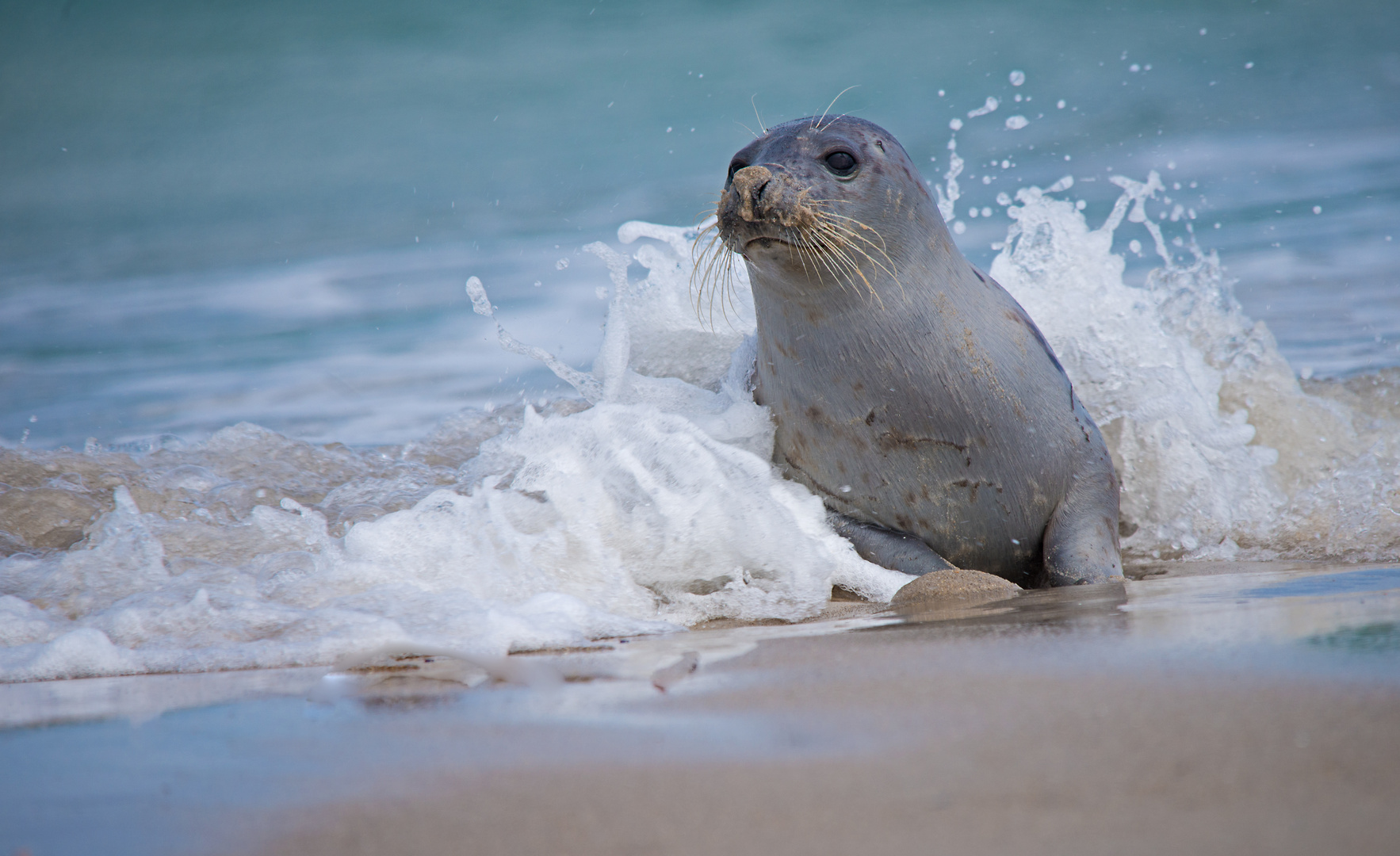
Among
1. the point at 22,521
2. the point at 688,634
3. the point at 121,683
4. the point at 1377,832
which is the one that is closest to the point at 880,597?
the point at 688,634

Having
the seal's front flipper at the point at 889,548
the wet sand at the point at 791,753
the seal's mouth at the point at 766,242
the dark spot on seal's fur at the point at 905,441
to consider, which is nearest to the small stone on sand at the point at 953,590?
the seal's front flipper at the point at 889,548

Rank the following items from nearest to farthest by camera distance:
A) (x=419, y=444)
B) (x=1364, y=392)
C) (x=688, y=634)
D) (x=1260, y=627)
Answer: (x=1260, y=627) < (x=688, y=634) < (x=419, y=444) < (x=1364, y=392)

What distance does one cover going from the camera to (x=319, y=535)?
313cm

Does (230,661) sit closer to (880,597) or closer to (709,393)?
(880,597)

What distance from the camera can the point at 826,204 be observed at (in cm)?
318

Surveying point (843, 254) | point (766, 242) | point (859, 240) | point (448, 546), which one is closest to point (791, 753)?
point (448, 546)

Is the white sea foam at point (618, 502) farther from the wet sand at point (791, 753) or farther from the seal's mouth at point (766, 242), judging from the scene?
the seal's mouth at point (766, 242)

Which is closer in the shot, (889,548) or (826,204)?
(826,204)

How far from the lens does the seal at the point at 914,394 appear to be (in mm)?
3312

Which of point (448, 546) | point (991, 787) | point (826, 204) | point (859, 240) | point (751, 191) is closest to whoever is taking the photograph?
point (991, 787)

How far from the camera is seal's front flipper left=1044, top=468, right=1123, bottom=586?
128 inches

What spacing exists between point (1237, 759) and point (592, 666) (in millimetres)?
1123

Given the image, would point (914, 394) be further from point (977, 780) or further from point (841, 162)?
point (977, 780)

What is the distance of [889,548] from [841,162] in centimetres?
133
